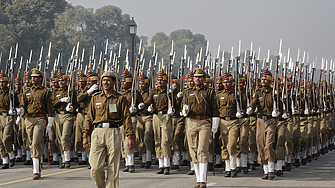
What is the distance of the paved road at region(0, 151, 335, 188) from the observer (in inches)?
352

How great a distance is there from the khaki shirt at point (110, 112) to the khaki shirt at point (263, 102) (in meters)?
4.32

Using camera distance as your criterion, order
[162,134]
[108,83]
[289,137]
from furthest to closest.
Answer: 1. [289,137]
2. [162,134]
3. [108,83]

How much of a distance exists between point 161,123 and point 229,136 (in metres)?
1.80

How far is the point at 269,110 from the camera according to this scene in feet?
33.1

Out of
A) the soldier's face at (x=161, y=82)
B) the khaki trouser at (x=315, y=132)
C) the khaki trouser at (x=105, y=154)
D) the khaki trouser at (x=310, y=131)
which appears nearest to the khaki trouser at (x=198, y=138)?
the khaki trouser at (x=105, y=154)

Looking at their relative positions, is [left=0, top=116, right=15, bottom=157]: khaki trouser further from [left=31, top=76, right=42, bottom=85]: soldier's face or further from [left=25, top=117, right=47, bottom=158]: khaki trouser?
[left=31, top=76, right=42, bottom=85]: soldier's face

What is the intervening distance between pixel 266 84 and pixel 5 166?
7.02 m

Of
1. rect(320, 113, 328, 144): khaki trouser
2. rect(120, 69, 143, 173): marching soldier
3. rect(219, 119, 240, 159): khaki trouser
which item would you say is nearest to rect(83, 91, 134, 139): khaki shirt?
rect(120, 69, 143, 173): marching soldier

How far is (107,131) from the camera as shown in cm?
679

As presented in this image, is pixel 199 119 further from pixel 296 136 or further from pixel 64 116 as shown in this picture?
pixel 296 136

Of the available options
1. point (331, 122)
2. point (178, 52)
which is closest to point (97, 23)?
point (178, 52)

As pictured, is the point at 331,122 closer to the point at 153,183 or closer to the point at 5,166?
the point at 153,183

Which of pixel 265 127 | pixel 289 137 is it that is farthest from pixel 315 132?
pixel 265 127

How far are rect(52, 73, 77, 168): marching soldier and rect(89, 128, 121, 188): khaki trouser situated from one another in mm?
4769
